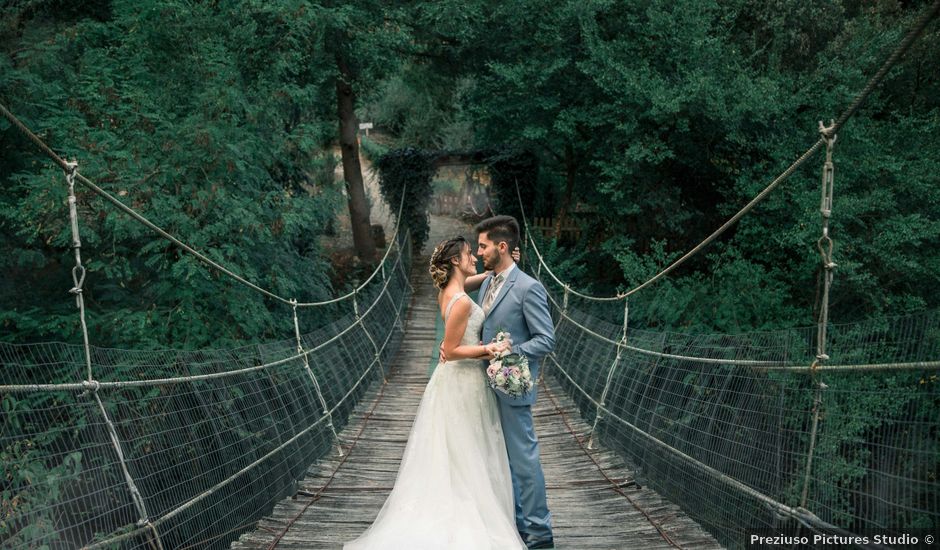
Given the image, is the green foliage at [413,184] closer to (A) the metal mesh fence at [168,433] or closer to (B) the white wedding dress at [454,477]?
(A) the metal mesh fence at [168,433]

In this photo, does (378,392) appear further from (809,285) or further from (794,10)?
(794,10)

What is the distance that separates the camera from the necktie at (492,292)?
2.95 m

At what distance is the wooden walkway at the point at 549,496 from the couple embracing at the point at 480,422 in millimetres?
352

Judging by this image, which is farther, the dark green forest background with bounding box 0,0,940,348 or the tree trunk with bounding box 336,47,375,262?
the tree trunk with bounding box 336,47,375,262

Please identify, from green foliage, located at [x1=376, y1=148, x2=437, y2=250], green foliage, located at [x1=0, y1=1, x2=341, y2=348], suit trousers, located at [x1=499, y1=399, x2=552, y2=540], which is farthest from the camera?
green foliage, located at [x1=376, y1=148, x2=437, y2=250]

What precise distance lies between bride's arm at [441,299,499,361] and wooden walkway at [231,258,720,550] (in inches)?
32.1

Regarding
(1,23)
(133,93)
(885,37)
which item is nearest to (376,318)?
(133,93)

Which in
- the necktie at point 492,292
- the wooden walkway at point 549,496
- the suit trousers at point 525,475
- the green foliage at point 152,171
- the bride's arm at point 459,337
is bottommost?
the wooden walkway at point 549,496

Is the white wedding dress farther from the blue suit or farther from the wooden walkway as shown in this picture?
the wooden walkway

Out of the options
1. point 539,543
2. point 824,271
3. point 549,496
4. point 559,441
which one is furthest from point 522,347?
point 559,441

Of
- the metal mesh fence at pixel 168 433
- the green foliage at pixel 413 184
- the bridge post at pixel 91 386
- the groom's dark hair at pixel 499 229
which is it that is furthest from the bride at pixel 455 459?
the green foliage at pixel 413 184

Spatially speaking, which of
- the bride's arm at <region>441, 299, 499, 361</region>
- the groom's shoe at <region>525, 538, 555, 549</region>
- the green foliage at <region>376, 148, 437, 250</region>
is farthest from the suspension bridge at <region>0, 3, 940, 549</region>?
the green foliage at <region>376, 148, 437, 250</region>

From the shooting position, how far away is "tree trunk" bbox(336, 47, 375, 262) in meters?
13.1

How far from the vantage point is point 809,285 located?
366 inches
